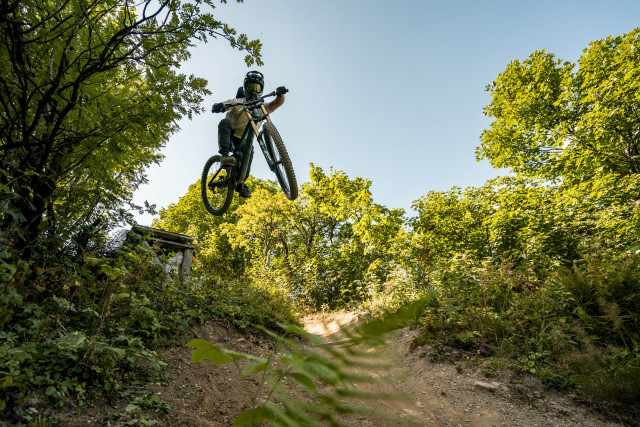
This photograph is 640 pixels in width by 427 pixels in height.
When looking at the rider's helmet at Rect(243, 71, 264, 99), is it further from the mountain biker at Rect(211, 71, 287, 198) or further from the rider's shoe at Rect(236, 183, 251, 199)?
the rider's shoe at Rect(236, 183, 251, 199)

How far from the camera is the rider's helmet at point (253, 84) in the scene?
14.7ft

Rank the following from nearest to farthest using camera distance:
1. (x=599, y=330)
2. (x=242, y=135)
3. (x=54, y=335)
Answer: (x=54, y=335) < (x=599, y=330) < (x=242, y=135)

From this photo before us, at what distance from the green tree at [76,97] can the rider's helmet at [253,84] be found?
4.73 feet

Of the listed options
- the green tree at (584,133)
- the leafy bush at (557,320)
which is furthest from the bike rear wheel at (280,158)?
the green tree at (584,133)

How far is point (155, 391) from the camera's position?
8.52ft

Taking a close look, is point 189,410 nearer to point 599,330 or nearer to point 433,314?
point 433,314

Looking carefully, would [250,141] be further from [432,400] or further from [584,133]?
[584,133]

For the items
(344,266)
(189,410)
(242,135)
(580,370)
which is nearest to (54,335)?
(189,410)

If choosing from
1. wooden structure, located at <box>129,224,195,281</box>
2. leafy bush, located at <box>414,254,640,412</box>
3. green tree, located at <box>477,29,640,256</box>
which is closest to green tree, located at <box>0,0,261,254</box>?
wooden structure, located at <box>129,224,195,281</box>

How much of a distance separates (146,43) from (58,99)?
94 centimetres

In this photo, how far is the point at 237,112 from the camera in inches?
183

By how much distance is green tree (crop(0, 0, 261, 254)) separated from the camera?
2.34 metres

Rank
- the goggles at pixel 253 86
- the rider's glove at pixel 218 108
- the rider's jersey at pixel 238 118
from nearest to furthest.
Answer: the rider's glove at pixel 218 108 < the goggles at pixel 253 86 < the rider's jersey at pixel 238 118

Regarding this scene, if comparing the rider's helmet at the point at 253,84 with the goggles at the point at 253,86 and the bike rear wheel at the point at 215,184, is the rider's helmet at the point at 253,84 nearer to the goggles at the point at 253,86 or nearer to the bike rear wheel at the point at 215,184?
→ the goggles at the point at 253,86
